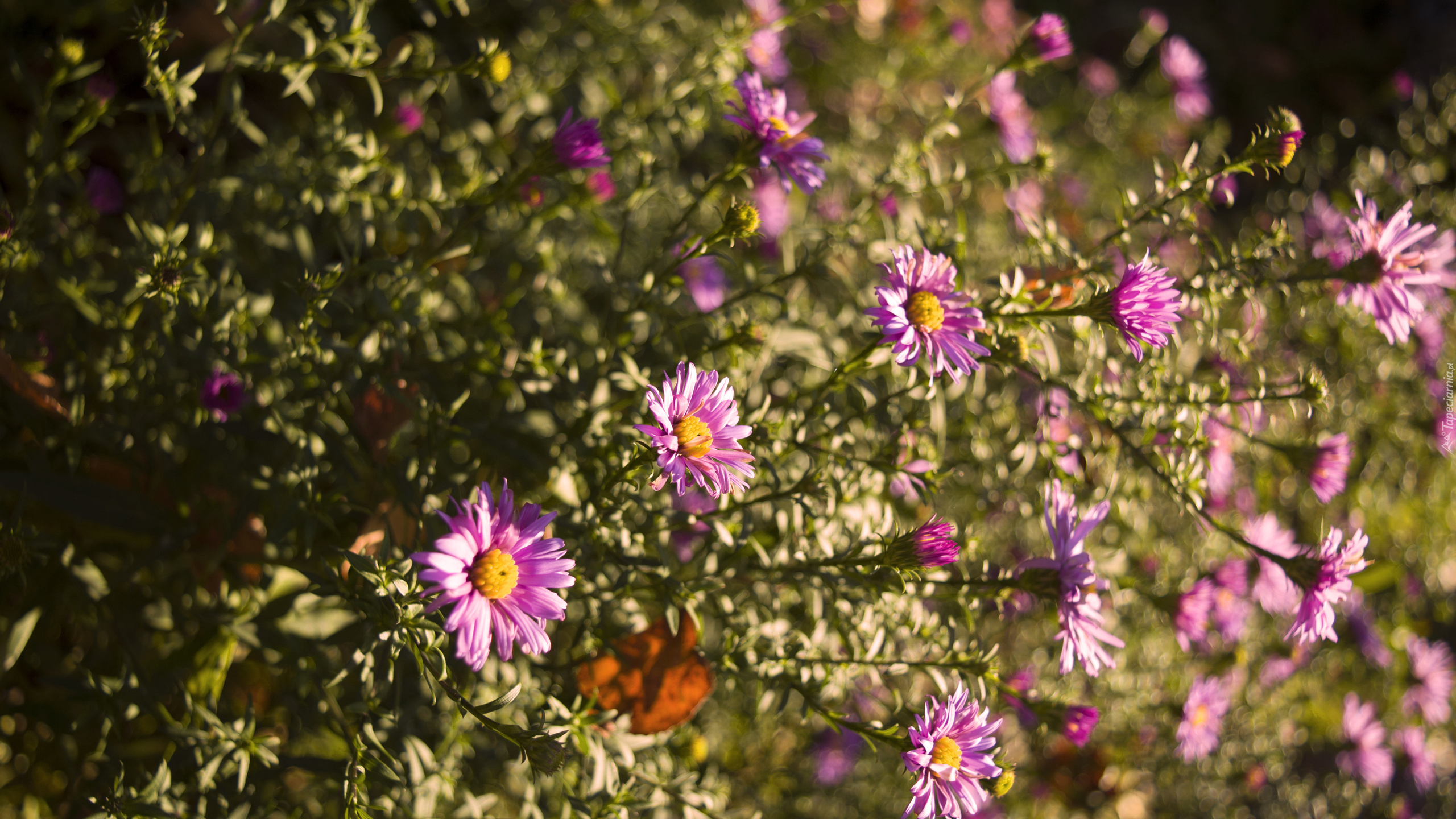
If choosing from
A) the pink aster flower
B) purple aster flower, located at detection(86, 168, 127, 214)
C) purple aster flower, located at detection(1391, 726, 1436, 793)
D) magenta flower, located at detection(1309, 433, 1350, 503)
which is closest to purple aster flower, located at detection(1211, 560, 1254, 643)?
magenta flower, located at detection(1309, 433, 1350, 503)

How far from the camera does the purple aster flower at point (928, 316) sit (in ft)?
3.51

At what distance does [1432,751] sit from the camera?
8.27ft

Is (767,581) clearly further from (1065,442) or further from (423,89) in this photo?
(423,89)

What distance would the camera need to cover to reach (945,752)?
1087 mm

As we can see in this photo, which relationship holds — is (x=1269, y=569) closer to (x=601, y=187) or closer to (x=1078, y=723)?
(x=1078, y=723)

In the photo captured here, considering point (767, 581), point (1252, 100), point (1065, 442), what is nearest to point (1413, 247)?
point (1065, 442)

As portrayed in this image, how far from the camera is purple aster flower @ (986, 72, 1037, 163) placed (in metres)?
2.15

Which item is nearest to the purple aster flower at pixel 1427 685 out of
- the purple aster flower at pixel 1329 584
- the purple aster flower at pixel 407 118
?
the purple aster flower at pixel 1329 584

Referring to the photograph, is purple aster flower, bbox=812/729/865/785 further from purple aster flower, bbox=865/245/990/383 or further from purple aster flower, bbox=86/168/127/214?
purple aster flower, bbox=86/168/127/214

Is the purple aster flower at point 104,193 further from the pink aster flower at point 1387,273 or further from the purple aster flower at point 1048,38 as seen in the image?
the pink aster flower at point 1387,273

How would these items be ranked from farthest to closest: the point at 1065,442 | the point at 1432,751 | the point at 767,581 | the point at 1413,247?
→ the point at 1432,751
the point at 1413,247
the point at 1065,442
the point at 767,581

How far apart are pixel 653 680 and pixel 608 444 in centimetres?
37

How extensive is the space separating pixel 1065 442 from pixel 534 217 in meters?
1.04

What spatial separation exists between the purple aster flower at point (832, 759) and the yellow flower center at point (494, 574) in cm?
119
